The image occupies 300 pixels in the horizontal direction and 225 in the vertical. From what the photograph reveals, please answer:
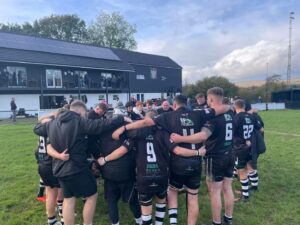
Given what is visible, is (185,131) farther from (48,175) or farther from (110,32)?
(110,32)

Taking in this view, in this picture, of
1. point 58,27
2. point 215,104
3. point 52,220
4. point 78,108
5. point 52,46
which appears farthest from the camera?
point 58,27

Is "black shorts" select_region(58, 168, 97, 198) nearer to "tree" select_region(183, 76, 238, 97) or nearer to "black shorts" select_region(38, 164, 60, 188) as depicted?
"black shorts" select_region(38, 164, 60, 188)

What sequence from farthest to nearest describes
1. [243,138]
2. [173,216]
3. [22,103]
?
[22,103] → [243,138] → [173,216]

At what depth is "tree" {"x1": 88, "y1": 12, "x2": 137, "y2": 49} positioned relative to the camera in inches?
2224

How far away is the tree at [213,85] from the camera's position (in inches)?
1789

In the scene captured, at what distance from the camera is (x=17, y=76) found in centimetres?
2861

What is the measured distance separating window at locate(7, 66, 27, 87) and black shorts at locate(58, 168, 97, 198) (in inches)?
1093

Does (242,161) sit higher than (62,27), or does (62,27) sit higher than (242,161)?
(62,27)

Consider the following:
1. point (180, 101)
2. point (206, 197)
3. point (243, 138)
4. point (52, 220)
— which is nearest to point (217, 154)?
point (180, 101)

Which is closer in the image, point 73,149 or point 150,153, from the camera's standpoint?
point 73,149

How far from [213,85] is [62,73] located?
25363mm

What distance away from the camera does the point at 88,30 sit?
188ft

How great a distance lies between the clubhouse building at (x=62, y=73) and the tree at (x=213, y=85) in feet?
24.3

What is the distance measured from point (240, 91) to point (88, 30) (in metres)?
33.2
